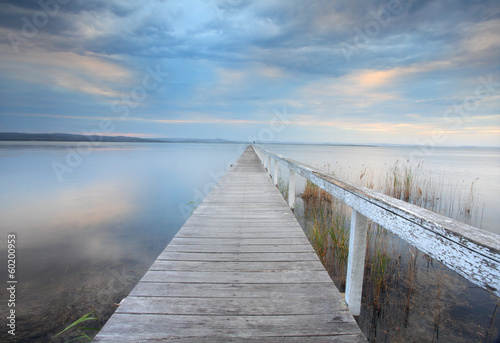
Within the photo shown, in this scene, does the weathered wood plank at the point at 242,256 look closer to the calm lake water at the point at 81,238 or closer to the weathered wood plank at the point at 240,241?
the weathered wood plank at the point at 240,241

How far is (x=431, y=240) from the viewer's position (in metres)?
0.86

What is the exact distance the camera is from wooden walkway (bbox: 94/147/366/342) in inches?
50.1

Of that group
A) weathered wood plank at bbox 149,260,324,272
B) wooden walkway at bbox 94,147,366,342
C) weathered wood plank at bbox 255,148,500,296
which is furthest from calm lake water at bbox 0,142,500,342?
weathered wood plank at bbox 255,148,500,296

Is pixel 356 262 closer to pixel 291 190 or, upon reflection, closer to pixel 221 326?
pixel 221 326

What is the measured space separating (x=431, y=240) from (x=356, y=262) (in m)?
0.79

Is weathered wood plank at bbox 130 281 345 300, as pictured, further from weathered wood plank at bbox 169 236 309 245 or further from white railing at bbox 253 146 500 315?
weathered wood plank at bbox 169 236 309 245

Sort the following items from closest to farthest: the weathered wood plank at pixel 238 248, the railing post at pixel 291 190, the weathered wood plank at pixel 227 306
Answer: the weathered wood plank at pixel 227 306 → the weathered wood plank at pixel 238 248 → the railing post at pixel 291 190

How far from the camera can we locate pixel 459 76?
13.5m

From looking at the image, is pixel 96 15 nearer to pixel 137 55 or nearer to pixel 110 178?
pixel 110 178

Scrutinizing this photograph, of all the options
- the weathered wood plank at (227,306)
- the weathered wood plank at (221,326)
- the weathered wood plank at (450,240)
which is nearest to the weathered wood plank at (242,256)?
the weathered wood plank at (227,306)

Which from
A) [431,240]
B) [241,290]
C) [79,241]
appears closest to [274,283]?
[241,290]

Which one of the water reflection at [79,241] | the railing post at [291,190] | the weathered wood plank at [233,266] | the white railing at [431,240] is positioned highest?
the white railing at [431,240]

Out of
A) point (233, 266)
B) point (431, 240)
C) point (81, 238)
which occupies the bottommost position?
point (81, 238)

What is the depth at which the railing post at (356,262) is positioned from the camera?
1.53 m
